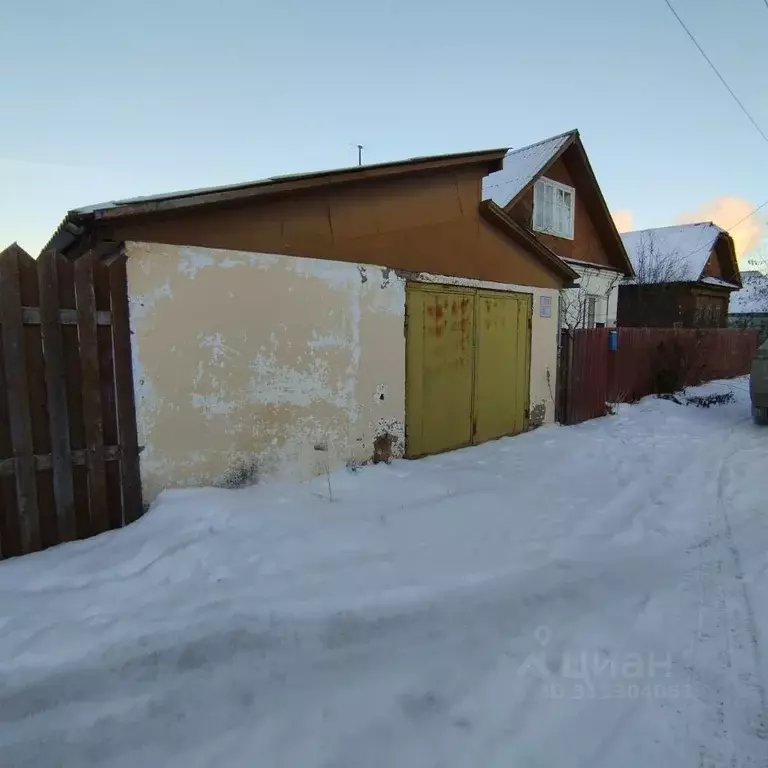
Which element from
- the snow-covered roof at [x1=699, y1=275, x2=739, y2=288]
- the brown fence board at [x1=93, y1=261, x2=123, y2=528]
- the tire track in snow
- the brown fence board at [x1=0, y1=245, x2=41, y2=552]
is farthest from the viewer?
the snow-covered roof at [x1=699, y1=275, x2=739, y2=288]

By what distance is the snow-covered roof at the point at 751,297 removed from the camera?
32562 millimetres

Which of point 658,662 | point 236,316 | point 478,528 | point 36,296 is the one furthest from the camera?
point 236,316

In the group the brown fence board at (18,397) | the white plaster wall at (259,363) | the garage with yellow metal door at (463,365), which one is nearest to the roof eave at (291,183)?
the white plaster wall at (259,363)

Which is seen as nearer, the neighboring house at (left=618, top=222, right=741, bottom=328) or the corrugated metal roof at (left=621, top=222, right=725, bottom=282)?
the neighboring house at (left=618, top=222, right=741, bottom=328)

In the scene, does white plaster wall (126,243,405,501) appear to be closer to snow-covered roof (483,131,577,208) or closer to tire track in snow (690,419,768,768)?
tire track in snow (690,419,768,768)

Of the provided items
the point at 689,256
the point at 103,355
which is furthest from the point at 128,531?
the point at 689,256

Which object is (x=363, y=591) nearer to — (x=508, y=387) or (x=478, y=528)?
(x=478, y=528)

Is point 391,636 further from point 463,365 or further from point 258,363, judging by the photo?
point 463,365

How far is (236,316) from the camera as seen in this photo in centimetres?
443

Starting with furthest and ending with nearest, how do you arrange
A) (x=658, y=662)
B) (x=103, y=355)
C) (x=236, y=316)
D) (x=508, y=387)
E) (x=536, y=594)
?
(x=508, y=387)
(x=236, y=316)
(x=103, y=355)
(x=536, y=594)
(x=658, y=662)

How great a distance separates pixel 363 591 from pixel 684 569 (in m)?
2.30

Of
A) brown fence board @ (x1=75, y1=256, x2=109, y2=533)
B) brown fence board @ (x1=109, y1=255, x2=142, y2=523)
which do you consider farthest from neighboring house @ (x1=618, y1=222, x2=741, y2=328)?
Result: brown fence board @ (x1=75, y1=256, x2=109, y2=533)

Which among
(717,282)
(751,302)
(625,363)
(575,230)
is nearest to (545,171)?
(575,230)

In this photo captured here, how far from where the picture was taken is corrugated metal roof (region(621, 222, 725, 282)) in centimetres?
2092
